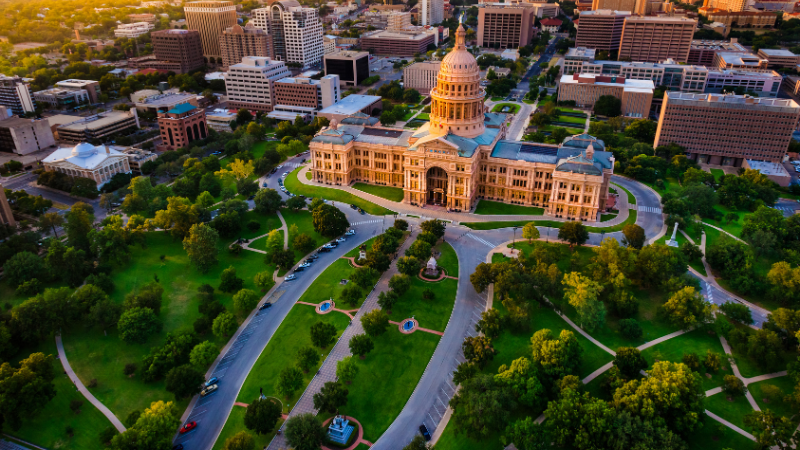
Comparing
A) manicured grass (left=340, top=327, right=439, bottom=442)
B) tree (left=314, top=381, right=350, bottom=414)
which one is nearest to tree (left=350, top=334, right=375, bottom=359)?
manicured grass (left=340, top=327, right=439, bottom=442)

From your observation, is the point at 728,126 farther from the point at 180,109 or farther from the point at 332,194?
the point at 180,109

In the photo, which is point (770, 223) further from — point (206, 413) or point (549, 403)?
point (206, 413)

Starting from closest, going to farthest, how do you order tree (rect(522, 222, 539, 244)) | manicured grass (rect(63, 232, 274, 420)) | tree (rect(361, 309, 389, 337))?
manicured grass (rect(63, 232, 274, 420)) → tree (rect(361, 309, 389, 337)) → tree (rect(522, 222, 539, 244))

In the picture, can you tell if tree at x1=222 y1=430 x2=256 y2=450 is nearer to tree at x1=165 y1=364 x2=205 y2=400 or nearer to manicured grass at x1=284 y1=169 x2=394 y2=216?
tree at x1=165 y1=364 x2=205 y2=400

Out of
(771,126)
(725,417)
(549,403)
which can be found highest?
(771,126)

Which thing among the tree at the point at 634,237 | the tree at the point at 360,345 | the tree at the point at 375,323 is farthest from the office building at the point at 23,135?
the tree at the point at 634,237

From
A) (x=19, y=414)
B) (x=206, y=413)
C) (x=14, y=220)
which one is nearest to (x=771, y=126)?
(x=206, y=413)

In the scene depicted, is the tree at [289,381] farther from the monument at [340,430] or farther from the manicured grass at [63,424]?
the manicured grass at [63,424]
